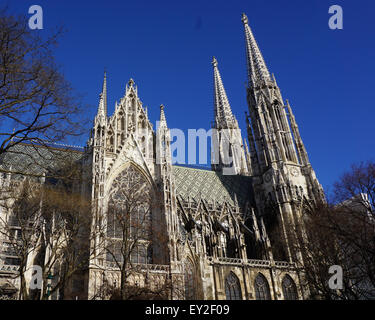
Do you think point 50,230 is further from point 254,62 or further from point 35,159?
point 254,62

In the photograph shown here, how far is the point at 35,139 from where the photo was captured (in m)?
11.3

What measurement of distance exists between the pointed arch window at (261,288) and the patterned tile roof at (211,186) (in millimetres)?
10262

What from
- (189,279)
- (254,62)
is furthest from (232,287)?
(254,62)

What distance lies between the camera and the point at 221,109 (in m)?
62.1

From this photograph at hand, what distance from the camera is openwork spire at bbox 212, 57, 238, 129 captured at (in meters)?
60.4

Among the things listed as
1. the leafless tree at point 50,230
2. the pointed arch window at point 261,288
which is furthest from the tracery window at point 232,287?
the leafless tree at point 50,230

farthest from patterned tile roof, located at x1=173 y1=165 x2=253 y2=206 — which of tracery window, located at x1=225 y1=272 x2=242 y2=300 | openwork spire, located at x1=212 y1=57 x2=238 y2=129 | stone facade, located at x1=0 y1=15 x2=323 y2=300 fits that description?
openwork spire, located at x1=212 y1=57 x2=238 y2=129

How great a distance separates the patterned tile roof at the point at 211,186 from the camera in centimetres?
3947

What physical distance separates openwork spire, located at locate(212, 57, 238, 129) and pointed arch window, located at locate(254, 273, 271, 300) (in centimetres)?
3273

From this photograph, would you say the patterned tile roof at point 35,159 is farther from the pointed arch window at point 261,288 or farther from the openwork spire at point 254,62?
the openwork spire at point 254,62

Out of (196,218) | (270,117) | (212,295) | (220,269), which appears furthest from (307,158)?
(212,295)

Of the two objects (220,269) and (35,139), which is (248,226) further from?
(35,139)

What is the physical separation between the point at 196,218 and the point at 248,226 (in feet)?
23.4
